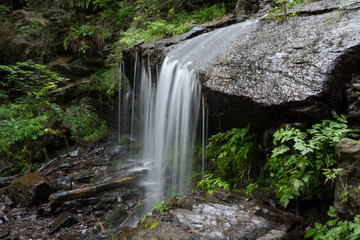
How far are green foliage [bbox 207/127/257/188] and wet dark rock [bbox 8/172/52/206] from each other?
385 cm

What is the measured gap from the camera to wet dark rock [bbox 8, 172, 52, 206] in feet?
16.0

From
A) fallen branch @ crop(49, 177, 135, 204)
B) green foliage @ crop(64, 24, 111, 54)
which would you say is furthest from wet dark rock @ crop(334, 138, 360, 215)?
green foliage @ crop(64, 24, 111, 54)

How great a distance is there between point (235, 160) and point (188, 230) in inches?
59.1

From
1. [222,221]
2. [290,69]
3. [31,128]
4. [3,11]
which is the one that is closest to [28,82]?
[31,128]

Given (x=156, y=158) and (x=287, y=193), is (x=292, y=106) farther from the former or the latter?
(x=156, y=158)

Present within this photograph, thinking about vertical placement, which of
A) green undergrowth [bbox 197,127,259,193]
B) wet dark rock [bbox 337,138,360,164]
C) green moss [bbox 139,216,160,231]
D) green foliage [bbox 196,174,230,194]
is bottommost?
green moss [bbox 139,216,160,231]

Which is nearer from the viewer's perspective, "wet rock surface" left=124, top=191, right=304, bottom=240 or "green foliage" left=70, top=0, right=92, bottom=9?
"wet rock surface" left=124, top=191, right=304, bottom=240

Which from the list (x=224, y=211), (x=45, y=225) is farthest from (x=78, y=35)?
(x=224, y=211)

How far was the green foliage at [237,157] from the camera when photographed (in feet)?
11.4

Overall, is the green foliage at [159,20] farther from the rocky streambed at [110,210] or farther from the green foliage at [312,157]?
the green foliage at [312,157]

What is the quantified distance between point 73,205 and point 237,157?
3.53 m

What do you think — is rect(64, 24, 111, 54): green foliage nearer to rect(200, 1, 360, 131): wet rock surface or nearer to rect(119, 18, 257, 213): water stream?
rect(119, 18, 257, 213): water stream

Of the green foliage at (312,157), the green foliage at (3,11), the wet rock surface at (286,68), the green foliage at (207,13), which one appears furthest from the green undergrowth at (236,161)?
the green foliage at (3,11)

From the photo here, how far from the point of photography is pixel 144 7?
950 cm
